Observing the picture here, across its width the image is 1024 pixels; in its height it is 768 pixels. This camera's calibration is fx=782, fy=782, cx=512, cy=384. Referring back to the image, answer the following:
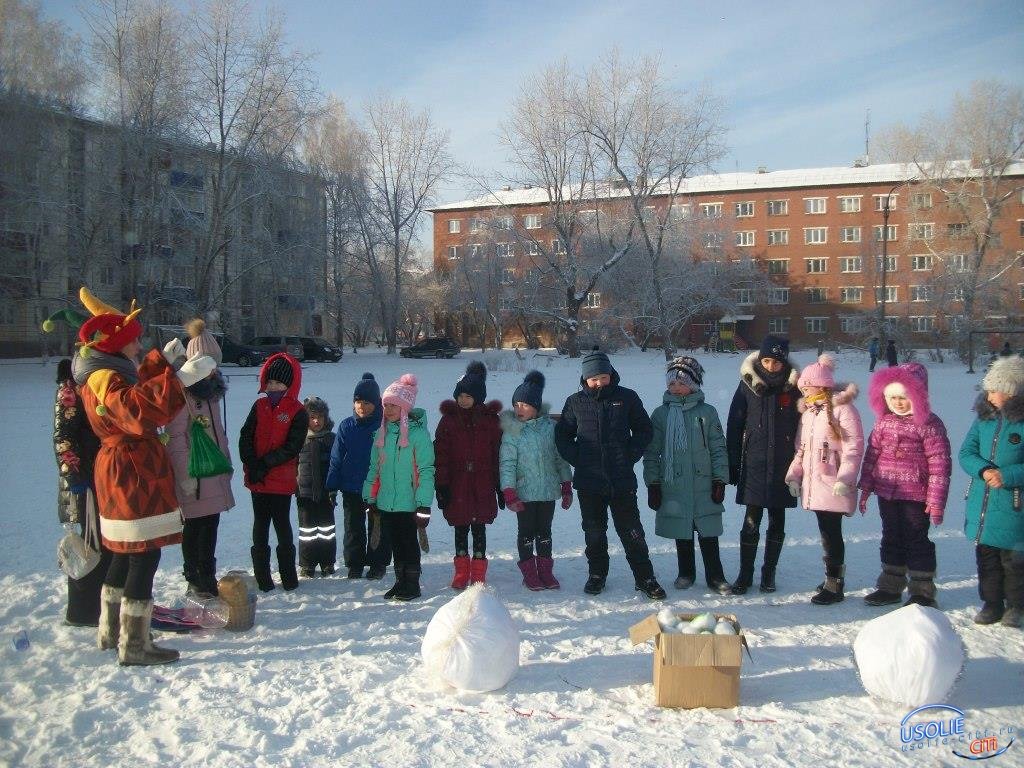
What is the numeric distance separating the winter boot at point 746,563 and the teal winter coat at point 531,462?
4.49 feet

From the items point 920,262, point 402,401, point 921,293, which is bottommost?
point 402,401

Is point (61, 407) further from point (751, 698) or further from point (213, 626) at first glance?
point (751, 698)

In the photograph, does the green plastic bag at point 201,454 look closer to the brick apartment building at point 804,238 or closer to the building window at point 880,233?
the brick apartment building at point 804,238

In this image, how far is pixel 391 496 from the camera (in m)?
5.61

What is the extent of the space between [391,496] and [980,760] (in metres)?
3.74

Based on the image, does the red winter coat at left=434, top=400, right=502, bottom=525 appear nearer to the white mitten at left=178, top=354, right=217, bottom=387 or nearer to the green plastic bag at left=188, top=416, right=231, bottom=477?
the green plastic bag at left=188, top=416, right=231, bottom=477

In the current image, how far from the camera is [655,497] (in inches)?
226

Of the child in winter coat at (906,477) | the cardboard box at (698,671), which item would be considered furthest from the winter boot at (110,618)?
the child in winter coat at (906,477)

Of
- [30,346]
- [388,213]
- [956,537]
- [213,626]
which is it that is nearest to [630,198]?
[388,213]

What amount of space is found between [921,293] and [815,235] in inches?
747

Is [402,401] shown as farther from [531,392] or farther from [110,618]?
[110,618]

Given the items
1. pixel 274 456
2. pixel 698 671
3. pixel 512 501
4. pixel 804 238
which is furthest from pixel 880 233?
pixel 698 671

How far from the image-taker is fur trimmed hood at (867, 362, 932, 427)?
5.29 metres

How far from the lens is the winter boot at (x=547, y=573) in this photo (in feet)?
19.1
